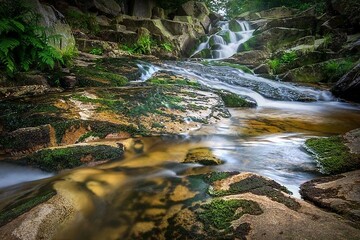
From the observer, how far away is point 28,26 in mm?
5699

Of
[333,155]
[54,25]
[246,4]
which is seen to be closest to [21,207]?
[333,155]

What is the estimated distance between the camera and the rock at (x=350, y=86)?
27.0 feet

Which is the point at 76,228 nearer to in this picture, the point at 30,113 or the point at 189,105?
the point at 30,113

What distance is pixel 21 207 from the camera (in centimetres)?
222

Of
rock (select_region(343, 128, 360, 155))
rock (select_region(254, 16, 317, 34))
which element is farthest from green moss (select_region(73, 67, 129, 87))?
rock (select_region(254, 16, 317, 34))

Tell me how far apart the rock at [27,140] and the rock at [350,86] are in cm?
869

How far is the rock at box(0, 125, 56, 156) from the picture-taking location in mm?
3418

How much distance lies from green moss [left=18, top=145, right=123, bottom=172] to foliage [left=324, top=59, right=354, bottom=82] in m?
10.4

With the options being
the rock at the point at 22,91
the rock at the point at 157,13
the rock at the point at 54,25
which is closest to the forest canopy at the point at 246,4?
the rock at the point at 157,13

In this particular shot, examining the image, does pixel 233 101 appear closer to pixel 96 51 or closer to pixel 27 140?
pixel 27 140

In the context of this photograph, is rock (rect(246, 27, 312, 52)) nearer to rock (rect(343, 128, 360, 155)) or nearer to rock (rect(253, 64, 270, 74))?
rock (rect(253, 64, 270, 74))

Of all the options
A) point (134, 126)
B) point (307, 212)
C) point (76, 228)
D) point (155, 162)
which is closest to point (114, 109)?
point (134, 126)

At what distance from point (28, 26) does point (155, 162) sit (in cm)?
458

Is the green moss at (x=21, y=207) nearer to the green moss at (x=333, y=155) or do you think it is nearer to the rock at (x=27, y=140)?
the rock at (x=27, y=140)
